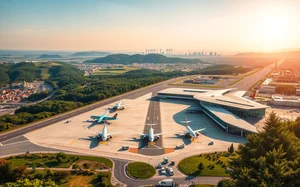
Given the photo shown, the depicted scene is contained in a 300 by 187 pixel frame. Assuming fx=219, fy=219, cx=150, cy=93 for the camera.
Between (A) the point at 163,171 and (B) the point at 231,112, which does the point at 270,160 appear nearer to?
(A) the point at 163,171

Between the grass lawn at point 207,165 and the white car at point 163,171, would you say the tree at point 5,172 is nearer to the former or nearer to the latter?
the white car at point 163,171

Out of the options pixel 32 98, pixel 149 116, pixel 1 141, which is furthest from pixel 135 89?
pixel 1 141

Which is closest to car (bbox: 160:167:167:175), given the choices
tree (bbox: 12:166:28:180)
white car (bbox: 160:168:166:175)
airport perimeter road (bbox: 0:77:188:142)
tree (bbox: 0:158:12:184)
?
white car (bbox: 160:168:166:175)

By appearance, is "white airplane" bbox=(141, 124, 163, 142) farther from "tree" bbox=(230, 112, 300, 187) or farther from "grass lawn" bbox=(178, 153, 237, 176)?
"tree" bbox=(230, 112, 300, 187)

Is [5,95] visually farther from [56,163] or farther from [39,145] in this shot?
[56,163]

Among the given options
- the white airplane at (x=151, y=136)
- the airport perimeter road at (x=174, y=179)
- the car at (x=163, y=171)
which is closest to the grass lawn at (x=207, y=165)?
the airport perimeter road at (x=174, y=179)

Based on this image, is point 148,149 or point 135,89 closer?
point 148,149
